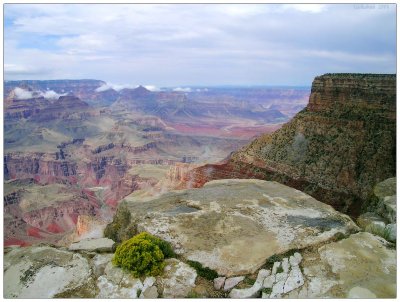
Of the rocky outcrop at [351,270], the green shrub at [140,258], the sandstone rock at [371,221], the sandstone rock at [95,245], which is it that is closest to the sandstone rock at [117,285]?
the green shrub at [140,258]

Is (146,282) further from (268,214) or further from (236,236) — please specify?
(268,214)

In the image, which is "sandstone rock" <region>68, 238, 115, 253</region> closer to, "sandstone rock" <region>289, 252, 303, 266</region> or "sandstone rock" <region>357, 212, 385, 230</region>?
"sandstone rock" <region>289, 252, 303, 266</region>

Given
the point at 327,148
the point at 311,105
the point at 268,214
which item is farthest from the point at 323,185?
the point at 268,214

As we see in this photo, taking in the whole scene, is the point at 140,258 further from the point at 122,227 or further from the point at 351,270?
the point at 351,270

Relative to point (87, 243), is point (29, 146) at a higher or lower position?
lower

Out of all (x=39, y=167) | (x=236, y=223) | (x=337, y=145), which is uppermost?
(x=236, y=223)

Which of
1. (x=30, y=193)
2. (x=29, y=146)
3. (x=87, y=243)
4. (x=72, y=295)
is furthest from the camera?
(x=29, y=146)

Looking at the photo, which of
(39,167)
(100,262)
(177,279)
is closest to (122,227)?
(100,262)
